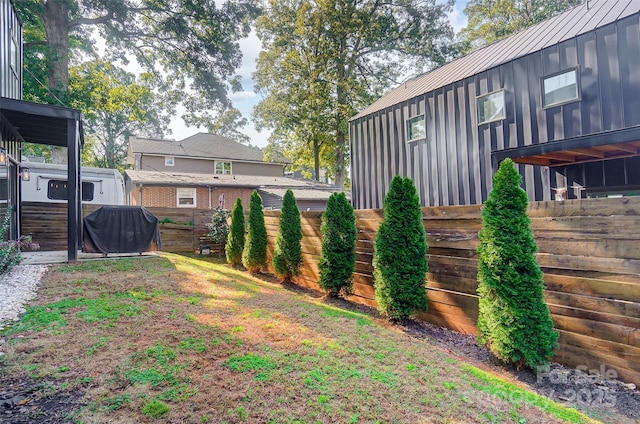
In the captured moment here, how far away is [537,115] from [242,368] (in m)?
6.55

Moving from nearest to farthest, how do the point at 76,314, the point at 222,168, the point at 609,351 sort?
1. the point at 609,351
2. the point at 76,314
3. the point at 222,168

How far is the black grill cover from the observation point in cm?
828

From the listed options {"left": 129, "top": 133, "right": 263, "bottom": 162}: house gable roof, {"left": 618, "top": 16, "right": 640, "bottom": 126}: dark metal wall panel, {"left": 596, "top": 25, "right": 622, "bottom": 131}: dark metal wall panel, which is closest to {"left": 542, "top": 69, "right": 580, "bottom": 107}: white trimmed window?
{"left": 596, "top": 25, "right": 622, "bottom": 131}: dark metal wall panel

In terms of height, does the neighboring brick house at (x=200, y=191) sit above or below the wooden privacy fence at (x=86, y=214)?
above

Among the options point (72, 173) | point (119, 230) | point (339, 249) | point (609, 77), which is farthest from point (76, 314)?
point (609, 77)

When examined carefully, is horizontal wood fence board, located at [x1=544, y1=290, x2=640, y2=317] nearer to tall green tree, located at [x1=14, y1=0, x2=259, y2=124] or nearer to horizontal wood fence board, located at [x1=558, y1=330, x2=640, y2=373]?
horizontal wood fence board, located at [x1=558, y1=330, x2=640, y2=373]

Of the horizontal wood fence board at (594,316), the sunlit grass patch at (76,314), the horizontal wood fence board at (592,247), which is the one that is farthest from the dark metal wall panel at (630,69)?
the sunlit grass patch at (76,314)

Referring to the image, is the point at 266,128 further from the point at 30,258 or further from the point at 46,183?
the point at 30,258

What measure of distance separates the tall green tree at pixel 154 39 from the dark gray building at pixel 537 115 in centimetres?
1021

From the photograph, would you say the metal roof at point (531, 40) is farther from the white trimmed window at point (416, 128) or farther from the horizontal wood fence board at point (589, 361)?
the horizontal wood fence board at point (589, 361)

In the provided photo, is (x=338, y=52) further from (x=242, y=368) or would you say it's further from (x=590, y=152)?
(x=242, y=368)

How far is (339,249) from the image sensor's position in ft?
17.5

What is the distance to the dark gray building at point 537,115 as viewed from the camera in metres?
5.10

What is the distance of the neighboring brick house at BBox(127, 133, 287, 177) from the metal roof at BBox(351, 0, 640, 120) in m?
15.7
